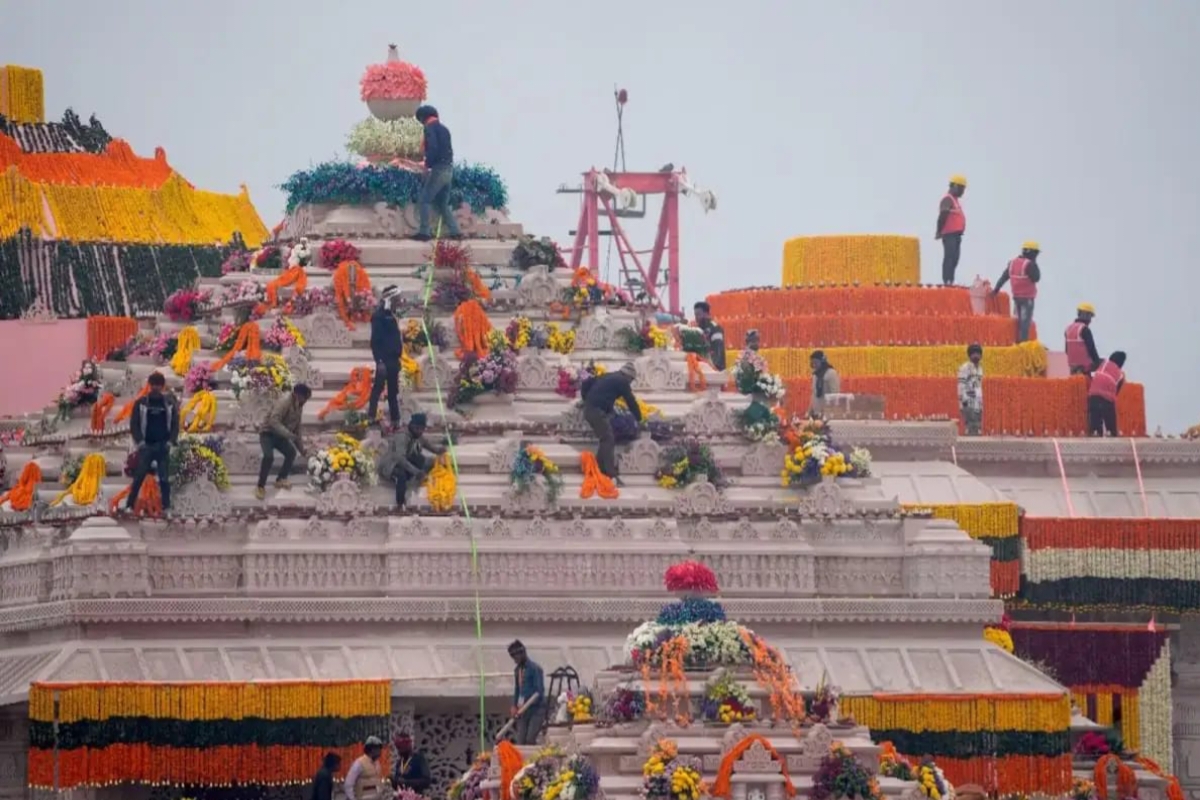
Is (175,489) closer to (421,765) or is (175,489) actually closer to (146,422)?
(146,422)

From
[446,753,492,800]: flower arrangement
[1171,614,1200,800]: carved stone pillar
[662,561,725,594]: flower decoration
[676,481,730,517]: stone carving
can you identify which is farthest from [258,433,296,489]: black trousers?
[1171,614,1200,800]: carved stone pillar

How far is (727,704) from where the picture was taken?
78.8m

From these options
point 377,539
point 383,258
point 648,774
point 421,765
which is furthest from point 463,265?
point 648,774

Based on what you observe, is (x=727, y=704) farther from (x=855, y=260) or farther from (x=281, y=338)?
(x=855, y=260)

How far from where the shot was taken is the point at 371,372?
99000 mm

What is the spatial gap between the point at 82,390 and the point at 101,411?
198 centimetres

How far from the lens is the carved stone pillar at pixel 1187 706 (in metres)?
108

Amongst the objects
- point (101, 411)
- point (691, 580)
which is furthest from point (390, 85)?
point (691, 580)

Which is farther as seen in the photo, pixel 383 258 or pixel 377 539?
pixel 383 258

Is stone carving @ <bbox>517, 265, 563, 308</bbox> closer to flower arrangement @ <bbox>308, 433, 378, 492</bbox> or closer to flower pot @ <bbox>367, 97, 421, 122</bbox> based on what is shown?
flower pot @ <bbox>367, 97, 421, 122</bbox>

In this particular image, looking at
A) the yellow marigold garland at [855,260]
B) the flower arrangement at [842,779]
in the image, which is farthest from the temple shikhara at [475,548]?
the yellow marigold garland at [855,260]

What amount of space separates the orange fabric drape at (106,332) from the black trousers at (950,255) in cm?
1832

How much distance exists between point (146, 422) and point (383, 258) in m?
9.57

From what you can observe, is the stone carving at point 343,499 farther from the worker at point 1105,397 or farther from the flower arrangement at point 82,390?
the worker at point 1105,397
